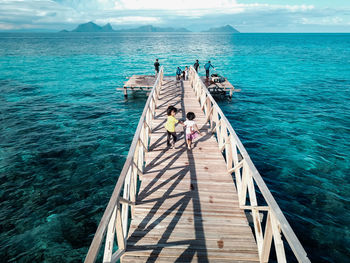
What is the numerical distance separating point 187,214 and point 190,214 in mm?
73

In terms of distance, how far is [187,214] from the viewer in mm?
5105

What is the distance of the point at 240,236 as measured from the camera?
4.53m

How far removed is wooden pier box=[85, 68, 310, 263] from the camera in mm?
3727

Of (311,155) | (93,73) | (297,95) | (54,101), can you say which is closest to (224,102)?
(297,95)

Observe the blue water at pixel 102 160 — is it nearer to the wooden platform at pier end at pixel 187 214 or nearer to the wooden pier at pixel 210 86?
the wooden pier at pixel 210 86

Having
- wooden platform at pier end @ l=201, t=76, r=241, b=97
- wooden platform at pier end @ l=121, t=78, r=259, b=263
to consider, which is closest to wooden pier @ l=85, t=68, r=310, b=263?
wooden platform at pier end @ l=121, t=78, r=259, b=263

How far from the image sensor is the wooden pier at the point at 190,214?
147 inches

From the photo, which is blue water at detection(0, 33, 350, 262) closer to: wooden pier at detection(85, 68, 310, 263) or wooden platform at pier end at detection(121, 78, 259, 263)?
wooden pier at detection(85, 68, 310, 263)

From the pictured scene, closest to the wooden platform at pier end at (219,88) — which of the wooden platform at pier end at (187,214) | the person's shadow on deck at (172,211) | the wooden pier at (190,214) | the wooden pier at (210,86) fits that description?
the wooden pier at (210,86)

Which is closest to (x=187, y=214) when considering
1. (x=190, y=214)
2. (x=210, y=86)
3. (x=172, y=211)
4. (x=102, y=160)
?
(x=190, y=214)

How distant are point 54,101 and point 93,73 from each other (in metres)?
16.8

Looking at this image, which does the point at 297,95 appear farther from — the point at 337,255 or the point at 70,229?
the point at 70,229

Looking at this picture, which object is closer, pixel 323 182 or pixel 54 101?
pixel 323 182

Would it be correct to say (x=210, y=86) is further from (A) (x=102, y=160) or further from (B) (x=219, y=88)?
(A) (x=102, y=160)
